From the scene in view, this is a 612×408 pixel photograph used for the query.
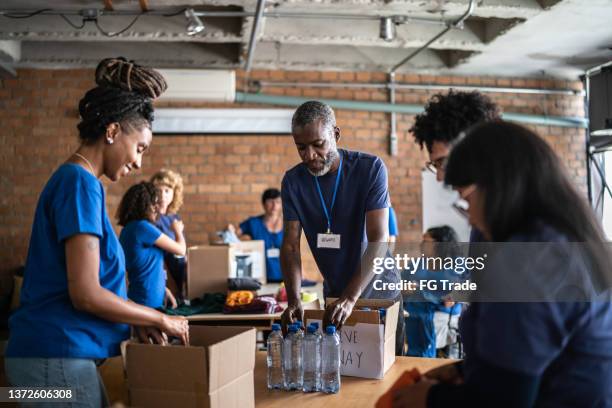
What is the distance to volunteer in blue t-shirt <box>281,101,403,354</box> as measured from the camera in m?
2.31

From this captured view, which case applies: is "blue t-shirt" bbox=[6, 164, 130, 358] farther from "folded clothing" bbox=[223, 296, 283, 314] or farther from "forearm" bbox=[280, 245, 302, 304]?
"folded clothing" bbox=[223, 296, 283, 314]

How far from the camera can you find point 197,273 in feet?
13.4

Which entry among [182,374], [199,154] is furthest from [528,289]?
[199,154]

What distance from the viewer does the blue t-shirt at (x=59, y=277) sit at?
141cm

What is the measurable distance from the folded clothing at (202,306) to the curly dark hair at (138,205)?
59 centimetres

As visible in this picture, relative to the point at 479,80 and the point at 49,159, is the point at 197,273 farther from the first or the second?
the point at 479,80

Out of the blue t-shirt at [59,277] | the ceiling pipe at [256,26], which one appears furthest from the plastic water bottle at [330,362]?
the ceiling pipe at [256,26]

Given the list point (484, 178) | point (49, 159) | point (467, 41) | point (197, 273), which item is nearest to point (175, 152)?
point (49, 159)

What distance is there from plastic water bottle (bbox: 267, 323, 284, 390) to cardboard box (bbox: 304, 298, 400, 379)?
131 mm

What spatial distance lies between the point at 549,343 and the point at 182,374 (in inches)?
32.6

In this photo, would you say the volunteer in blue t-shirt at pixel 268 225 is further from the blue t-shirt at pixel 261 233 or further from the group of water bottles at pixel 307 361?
the group of water bottles at pixel 307 361

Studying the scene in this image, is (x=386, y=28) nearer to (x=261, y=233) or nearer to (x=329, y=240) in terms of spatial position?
(x=261, y=233)

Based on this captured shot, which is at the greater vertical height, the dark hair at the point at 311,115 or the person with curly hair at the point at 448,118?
the dark hair at the point at 311,115

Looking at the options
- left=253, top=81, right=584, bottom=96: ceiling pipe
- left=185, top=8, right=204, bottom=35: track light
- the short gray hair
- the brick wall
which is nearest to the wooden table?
the short gray hair
